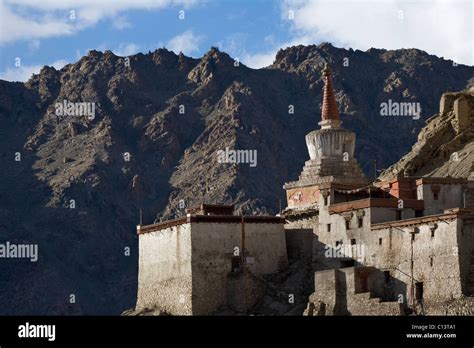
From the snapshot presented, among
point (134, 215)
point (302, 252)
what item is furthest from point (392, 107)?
point (302, 252)

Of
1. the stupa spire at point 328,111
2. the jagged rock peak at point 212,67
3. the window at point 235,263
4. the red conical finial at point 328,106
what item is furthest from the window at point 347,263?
the jagged rock peak at point 212,67

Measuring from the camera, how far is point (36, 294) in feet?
453

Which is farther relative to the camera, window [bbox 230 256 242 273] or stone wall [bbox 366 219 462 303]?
window [bbox 230 256 242 273]

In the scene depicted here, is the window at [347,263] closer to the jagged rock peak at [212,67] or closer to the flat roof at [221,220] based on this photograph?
the flat roof at [221,220]

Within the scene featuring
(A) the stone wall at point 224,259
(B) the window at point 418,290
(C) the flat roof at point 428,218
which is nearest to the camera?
(C) the flat roof at point 428,218

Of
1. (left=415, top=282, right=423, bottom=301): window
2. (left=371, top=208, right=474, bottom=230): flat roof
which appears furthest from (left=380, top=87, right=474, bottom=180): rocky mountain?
(left=415, top=282, right=423, bottom=301): window

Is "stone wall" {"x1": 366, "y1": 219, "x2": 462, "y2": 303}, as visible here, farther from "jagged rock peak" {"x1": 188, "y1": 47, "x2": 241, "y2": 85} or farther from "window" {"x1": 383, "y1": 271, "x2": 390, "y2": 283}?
"jagged rock peak" {"x1": 188, "y1": 47, "x2": 241, "y2": 85}

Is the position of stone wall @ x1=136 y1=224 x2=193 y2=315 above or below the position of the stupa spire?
below

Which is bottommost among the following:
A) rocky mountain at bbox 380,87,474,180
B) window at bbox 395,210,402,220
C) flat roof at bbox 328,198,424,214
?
window at bbox 395,210,402,220

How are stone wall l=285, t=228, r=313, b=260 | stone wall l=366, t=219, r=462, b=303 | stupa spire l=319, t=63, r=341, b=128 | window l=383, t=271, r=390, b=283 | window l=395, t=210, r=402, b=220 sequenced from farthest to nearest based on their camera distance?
stupa spire l=319, t=63, r=341, b=128 < stone wall l=285, t=228, r=313, b=260 < window l=395, t=210, r=402, b=220 < window l=383, t=271, r=390, b=283 < stone wall l=366, t=219, r=462, b=303

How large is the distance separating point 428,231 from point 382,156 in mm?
104268

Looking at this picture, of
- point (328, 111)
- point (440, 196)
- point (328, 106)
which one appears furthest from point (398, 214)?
point (328, 106)

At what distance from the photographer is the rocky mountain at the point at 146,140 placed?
144750mm

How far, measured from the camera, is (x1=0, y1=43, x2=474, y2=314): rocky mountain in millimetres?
144750
